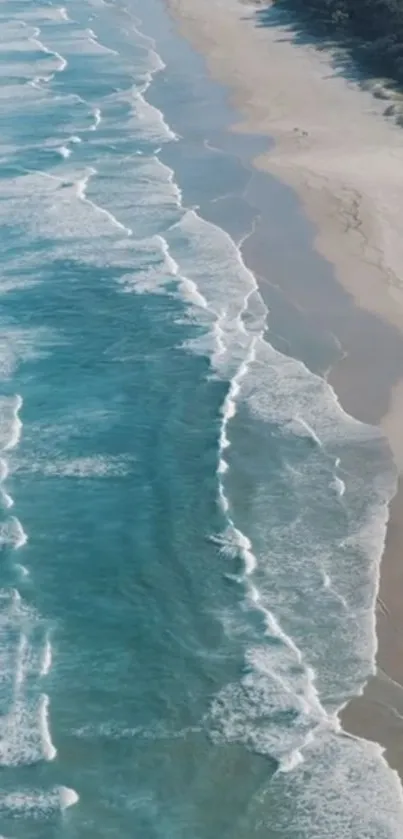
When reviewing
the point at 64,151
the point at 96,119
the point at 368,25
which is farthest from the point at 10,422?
the point at 368,25

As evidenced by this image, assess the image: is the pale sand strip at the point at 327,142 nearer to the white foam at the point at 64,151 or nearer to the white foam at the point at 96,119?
→ the white foam at the point at 96,119

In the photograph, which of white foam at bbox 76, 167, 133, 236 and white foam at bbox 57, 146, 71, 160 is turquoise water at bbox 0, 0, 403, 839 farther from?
→ white foam at bbox 57, 146, 71, 160

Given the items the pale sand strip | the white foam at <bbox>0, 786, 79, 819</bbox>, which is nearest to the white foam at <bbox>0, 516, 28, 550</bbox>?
the white foam at <bbox>0, 786, 79, 819</bbox>

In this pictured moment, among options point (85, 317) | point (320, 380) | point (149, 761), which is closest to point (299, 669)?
point (149, 761)

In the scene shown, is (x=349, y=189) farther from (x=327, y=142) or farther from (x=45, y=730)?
(x=45, y=730)

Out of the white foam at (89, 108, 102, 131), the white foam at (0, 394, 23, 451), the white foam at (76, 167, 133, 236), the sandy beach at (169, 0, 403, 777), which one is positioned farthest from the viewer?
the white foam at (89, 108, 102, 131)

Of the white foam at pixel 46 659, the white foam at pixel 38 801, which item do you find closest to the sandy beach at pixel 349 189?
the white foam at pixel 38 801
